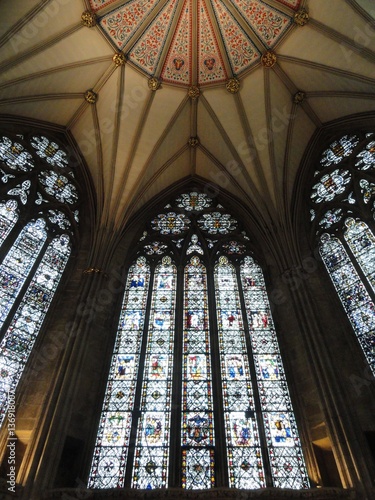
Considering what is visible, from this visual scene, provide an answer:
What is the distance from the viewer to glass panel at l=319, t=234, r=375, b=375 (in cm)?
979

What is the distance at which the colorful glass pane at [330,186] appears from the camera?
43.4 ft

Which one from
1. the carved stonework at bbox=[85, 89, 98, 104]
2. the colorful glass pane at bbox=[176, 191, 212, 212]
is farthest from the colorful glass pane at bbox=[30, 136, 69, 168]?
the colorful glass pane at bbox=[176, 191, 212, 212]

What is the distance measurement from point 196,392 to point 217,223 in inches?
266

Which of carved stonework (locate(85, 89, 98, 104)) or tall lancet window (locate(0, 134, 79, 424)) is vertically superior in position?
carved stonework (locate(85, 89, 98, 104))

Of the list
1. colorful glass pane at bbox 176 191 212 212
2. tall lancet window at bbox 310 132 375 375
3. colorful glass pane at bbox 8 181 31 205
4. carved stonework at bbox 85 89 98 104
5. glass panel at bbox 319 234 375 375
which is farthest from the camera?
colorful glass pane at bbox 176 191 212 212

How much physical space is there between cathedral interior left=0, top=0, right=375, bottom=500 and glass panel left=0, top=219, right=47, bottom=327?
6 centimetres

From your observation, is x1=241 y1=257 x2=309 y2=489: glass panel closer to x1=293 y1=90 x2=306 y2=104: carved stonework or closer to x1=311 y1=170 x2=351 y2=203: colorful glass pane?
x1=311 y1=170 x2=351 y2=203: colorful glass pane

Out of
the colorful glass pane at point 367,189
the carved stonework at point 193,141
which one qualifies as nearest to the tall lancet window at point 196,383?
the colorful glass pane at point 367,189

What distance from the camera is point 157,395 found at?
9414mm

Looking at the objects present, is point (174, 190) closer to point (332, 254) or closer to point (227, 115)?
point (227, 115)

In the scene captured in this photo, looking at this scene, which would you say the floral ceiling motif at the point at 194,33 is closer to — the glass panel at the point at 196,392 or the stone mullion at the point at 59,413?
the glass panel at the point at 196,392

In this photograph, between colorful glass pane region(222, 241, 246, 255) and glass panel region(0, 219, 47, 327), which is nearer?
glass panel region(0, 219, 47, 327)

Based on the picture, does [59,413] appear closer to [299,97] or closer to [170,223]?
[170,223]

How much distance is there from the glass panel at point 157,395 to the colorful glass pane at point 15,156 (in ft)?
17.9
